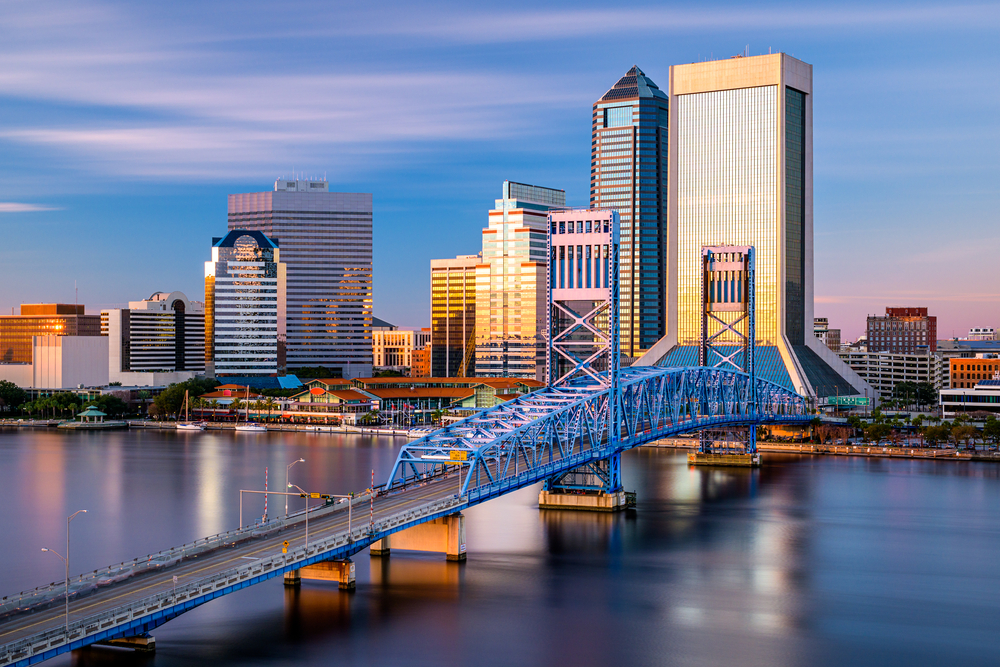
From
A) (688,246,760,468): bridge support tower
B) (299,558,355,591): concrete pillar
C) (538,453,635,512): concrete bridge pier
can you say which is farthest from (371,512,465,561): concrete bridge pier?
(688,246,760,468): bridge support tower

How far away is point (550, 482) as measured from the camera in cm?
7725

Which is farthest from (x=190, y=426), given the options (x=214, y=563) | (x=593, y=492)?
(x=214, y=563)

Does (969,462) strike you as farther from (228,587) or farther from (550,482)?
(228,587)

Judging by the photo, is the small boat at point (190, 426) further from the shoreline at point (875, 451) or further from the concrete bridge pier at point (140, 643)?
the concrete bridge pier at point (140, 643)

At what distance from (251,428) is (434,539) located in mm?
99880

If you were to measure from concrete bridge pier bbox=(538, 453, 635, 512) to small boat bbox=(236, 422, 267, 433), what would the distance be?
82761 millimetres

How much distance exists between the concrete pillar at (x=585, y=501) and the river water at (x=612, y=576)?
68.3 inches

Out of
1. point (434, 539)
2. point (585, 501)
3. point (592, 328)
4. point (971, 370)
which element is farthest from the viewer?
point (971, 370)

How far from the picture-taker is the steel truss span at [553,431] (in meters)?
63.2

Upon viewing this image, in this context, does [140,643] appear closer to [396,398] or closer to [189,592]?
[189,592]

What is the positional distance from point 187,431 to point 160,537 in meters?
92.1

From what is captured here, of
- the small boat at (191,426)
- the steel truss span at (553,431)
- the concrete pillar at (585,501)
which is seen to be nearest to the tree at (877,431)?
the steel truss span at (553,431)

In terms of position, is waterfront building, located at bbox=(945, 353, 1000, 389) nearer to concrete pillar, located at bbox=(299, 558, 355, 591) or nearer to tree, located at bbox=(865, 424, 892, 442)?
tree, located at bbox=(865, 424, 892, 442)

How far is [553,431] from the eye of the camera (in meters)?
71.2
